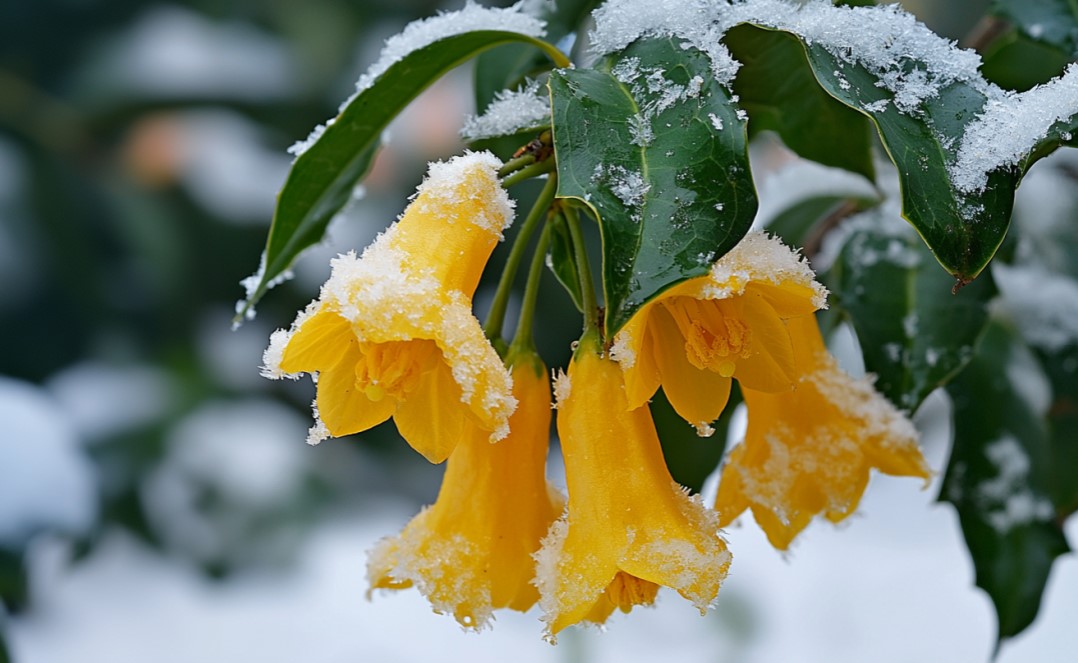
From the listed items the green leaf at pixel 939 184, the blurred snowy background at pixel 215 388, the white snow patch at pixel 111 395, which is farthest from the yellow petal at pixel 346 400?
the white snow patch at pixel 111 395

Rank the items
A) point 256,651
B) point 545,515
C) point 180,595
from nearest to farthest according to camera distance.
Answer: point 545,515 < point 256,651 < point 180,595

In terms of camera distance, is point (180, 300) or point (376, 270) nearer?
point (376, 270)

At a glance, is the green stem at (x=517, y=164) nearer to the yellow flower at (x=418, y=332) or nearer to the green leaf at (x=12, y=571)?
the yellow flower at (x=418, y=332)

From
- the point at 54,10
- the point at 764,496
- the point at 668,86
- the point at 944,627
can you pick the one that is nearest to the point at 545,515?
the point at 764,496

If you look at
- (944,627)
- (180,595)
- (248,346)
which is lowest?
(180,595)

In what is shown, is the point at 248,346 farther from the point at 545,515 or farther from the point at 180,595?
the point at 545,515

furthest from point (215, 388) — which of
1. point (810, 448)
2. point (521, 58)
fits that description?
point (810, 448)

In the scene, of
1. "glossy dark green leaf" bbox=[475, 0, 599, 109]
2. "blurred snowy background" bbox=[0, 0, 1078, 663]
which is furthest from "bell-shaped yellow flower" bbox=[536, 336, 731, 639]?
"blurred snowy background" bbox=[0, 0, 1078, 663]
